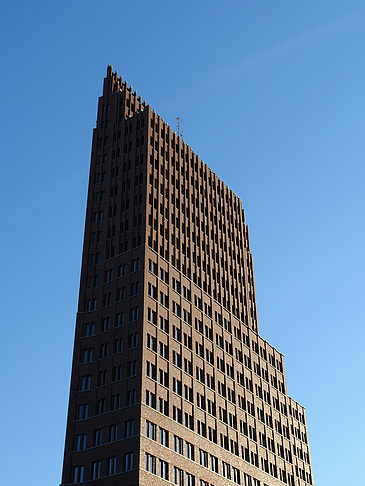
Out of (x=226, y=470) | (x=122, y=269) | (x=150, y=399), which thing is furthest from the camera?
(x=122, y=269)

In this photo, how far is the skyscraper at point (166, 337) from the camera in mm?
81750

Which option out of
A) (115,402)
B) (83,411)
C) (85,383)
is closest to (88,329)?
(85,383)

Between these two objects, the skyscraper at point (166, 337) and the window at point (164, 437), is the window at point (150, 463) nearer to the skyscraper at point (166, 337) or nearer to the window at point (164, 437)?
the skyscraper at point (166, 337)

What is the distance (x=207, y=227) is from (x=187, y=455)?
43355mm

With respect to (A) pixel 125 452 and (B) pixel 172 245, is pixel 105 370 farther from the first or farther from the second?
(B) pixel 172 245

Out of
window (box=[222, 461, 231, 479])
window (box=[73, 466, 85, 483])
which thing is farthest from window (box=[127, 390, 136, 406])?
window (box=[222, 461, 231, 479])

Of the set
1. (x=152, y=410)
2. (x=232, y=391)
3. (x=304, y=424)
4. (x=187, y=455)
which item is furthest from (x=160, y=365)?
(x=304, y=424)

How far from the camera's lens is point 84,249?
10156 centimetres

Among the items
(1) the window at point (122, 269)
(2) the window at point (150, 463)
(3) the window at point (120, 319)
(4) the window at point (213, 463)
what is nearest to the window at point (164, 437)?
(2) the window at point (150, 463)

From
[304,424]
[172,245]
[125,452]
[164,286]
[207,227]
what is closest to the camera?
[125,452]

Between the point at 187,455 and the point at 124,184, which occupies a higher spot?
the point at 124,184

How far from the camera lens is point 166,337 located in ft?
296

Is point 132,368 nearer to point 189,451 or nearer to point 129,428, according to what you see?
point 129,428

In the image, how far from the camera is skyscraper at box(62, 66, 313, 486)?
81.8 meters
